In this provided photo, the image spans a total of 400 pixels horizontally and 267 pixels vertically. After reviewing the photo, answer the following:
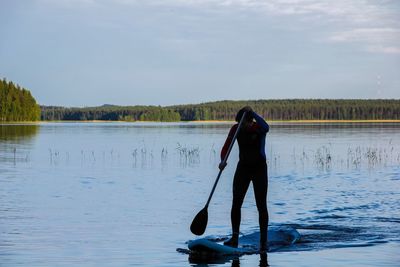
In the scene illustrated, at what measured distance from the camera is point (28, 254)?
12.9 meters

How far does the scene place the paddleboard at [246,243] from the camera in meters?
13.0

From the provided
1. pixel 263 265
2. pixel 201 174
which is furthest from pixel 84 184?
pixel 263 265

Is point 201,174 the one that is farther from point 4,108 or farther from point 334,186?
point 4,108

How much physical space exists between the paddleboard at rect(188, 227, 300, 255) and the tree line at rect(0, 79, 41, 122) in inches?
5600

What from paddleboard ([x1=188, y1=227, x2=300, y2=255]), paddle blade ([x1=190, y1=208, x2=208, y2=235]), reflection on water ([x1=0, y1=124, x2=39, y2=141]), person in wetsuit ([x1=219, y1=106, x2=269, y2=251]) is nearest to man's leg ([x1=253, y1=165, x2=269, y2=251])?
person in wetsuit ([x1=219, y1=106, x2=269, y2=251])

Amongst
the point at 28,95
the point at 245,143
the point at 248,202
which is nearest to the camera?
the point at 245,143

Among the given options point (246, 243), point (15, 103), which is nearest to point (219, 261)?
point (246, 243)

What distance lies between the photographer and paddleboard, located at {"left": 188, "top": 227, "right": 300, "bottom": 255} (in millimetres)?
13039

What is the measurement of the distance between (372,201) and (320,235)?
7.35 meters

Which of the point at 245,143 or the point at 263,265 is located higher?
the point at 245,143

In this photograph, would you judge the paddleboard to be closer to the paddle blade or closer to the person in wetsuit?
the paddle blade

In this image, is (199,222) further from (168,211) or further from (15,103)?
(15,103)

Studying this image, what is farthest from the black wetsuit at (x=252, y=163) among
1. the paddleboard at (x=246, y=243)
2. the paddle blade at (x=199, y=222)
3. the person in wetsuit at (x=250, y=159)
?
the paddle blade at (x=199, y=222)

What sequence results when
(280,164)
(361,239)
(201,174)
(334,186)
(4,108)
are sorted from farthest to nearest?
(4,108)
(280,164)
(201,174)
(334,186)
(361,239)
